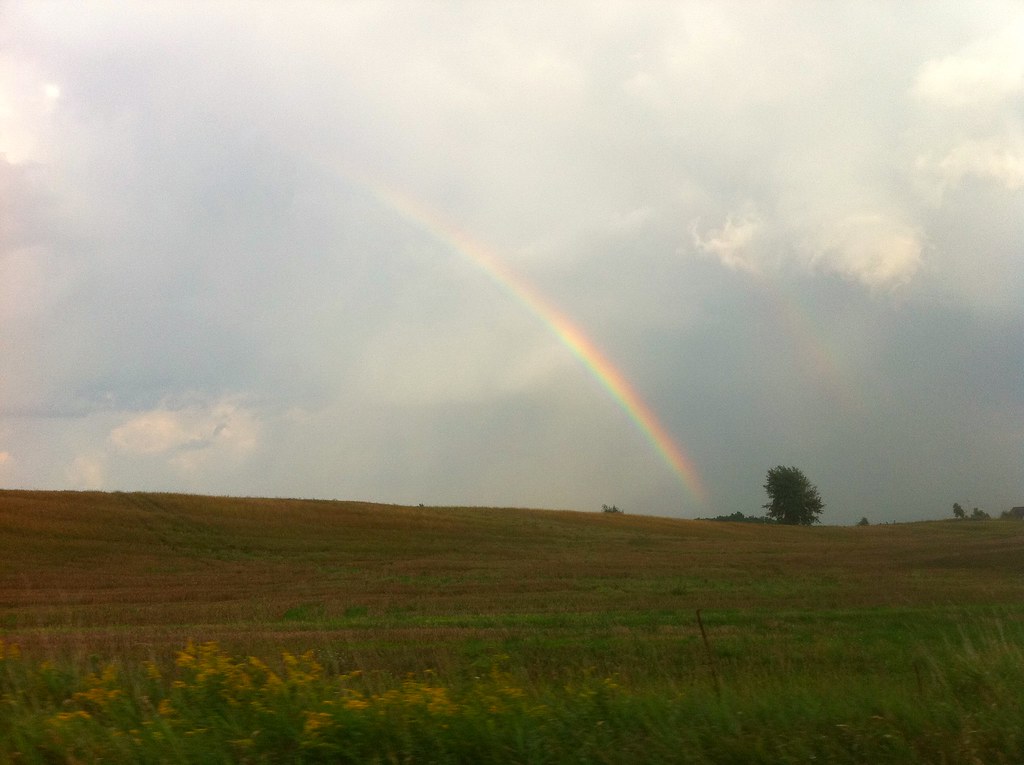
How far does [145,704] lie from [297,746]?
173 centimetres

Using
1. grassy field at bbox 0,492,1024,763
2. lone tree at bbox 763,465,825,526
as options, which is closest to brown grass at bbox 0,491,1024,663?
grassy field at bbox 0,492,1024,763

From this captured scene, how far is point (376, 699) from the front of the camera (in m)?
6.45

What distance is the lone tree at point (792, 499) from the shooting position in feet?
394

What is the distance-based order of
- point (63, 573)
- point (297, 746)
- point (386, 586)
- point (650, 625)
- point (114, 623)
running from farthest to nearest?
point (63, 573)
point (386, 586)
point (114, 623)
point (650, 625)
point (297, 746)

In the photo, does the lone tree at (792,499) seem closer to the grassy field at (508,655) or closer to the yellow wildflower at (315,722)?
the grassy field at (508,655)

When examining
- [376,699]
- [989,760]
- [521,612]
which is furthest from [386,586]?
[989,760]

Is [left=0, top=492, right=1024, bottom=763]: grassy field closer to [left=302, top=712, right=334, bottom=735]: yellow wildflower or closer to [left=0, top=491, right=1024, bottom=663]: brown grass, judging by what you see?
[left=302, top=712, right=334, bottom=735]: yellow wildflower

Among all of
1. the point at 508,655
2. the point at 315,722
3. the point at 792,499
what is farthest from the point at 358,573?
the point at 792,499

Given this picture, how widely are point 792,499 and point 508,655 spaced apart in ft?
382

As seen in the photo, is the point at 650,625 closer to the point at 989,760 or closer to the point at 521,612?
the point at 521,612

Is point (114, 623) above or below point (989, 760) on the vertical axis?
below

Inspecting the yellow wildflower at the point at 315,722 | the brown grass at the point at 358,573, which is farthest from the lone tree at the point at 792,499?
the yellow wildflower at the point at 315,722

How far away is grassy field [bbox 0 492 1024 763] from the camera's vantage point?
5.86 m

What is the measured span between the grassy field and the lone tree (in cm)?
7955
